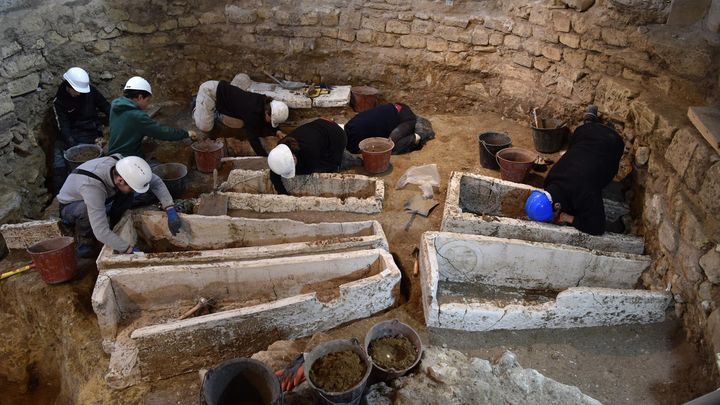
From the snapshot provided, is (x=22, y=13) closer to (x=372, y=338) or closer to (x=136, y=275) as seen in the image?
(x=136, y=275)

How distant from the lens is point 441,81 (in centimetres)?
768

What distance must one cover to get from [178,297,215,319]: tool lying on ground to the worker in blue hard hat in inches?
123

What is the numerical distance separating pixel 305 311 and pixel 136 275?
150 cm

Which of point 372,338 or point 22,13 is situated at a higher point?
point 22,13

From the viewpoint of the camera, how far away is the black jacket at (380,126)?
21.2ft

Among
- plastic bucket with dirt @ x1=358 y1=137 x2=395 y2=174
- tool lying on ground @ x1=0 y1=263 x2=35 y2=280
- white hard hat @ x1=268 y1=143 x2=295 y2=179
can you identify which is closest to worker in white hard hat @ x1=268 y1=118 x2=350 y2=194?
white hard hat @ x1=268 y1=143 x2=295 y2=179

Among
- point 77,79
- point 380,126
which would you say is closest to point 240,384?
point 380,126

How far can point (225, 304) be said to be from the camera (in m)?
4.29

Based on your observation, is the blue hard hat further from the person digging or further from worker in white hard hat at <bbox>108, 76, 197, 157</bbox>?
worker in white hard hat at <bbox>108, 76, 197, 157</bbox>

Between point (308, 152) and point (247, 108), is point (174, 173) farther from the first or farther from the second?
point (308, 152)

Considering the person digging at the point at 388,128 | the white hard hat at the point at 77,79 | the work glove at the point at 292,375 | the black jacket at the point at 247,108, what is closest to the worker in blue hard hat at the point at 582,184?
the person digging at the point at 388,128

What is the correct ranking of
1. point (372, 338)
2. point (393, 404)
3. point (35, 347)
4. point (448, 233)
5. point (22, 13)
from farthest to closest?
1. point (22, 13)
2. point (35, 347)
3. point (448, 233)
4. point (372, 338)
5. point (393, 404)

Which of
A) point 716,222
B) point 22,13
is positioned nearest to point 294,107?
point 22,13

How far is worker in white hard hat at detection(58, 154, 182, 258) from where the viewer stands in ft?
14.4
